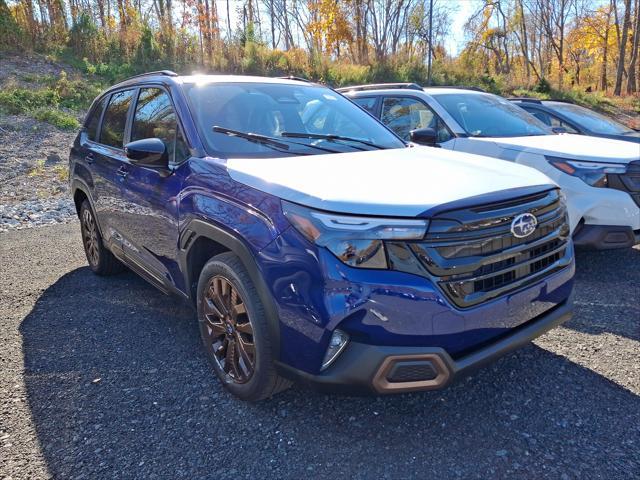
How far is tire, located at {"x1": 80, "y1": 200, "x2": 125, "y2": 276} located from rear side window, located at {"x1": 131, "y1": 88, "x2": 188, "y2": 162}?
49.8 inches

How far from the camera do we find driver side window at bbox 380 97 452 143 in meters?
5.32

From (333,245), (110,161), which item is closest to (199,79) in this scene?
(110,161)

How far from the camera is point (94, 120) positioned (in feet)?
15.0

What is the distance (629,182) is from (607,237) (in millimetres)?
564

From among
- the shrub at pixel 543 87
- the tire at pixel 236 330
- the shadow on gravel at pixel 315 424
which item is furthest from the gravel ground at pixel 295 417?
the shrub at pixel 543 87

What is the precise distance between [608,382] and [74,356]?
328 centimetres

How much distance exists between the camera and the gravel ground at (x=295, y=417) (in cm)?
218

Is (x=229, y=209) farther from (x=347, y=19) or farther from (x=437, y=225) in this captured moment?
(x=347, y=19)

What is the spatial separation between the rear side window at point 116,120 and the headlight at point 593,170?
151 inches

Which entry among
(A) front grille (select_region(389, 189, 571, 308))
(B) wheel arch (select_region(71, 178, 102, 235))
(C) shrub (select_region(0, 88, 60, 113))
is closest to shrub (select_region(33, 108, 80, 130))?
(C) shrub (select_region(0, 88, 60, 113))

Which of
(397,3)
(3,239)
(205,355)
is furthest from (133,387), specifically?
(397,3)

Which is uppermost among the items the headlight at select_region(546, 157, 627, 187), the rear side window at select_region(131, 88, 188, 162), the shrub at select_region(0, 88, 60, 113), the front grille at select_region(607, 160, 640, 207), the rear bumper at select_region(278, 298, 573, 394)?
the shrub at select_region(0, 88, 60, 113)

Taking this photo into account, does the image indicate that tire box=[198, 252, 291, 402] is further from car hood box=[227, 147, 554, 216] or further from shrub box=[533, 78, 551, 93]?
shrub box=[533, 78, 551, 93]

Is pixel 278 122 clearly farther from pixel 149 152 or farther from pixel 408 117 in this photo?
pixel 408 117
